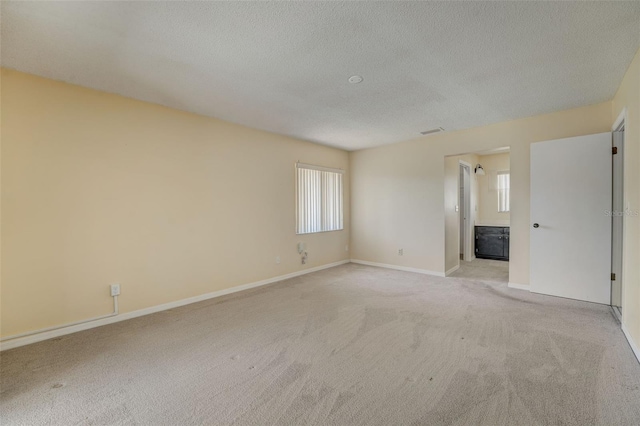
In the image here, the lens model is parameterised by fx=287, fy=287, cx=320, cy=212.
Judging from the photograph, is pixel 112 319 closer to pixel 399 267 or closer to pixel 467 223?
pixel 399 267

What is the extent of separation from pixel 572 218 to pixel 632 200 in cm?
120

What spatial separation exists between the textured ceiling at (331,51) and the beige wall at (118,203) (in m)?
0.33

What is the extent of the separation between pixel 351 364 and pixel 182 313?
6.96ft

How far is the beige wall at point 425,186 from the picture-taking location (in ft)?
12.7

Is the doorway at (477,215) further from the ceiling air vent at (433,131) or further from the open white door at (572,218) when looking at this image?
the open white door at (572,218)

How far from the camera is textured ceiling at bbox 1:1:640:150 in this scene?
1.82 metres

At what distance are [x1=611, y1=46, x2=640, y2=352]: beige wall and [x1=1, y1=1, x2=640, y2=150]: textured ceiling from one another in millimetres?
231

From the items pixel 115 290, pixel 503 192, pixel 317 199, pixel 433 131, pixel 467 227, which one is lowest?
pixel 115 290

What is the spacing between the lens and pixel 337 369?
2.09 meters

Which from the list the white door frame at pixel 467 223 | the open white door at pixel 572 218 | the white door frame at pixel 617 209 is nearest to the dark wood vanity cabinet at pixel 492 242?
the white door frame at pixel 467 223

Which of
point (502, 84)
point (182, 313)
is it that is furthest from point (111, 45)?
point (502, 84)

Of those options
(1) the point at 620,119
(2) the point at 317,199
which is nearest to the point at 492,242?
(1) the point at 620,119

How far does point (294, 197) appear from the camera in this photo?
496 cm

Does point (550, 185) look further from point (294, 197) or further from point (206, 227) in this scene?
point (206, 227)
